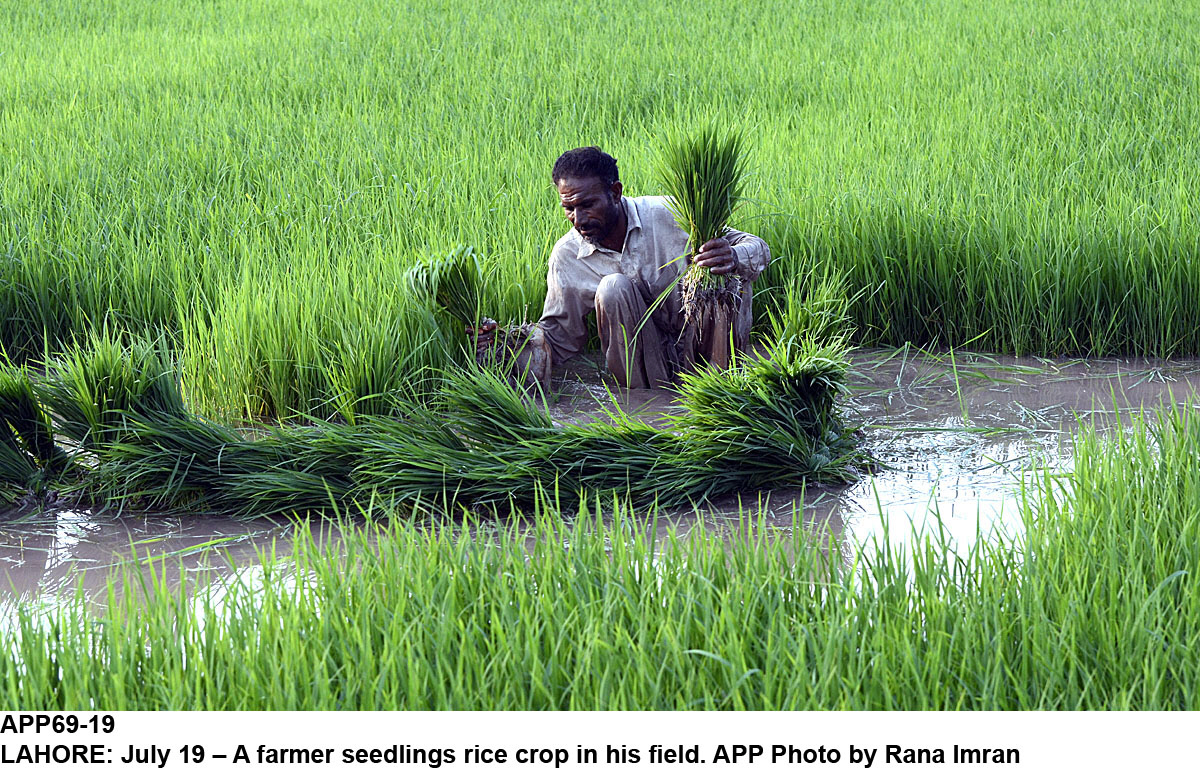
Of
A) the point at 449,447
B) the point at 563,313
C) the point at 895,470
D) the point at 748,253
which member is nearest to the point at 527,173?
the point at 563,313

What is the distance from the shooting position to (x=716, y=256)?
135 inches

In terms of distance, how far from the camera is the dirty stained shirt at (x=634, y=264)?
12.3ft

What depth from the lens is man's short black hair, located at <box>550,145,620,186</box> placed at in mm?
3486

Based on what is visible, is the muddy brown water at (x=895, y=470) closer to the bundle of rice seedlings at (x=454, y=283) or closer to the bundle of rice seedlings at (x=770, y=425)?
the bundle of rice seedlings at (x=770, y=425)

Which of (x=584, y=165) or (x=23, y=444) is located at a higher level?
(x=584, y=165)

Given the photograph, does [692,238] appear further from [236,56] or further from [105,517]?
[236,56]

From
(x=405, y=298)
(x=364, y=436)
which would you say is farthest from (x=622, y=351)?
(x=364, y=436)

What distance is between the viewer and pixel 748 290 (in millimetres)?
3607

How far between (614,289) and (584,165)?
1.32 ft

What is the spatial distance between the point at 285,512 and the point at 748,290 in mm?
1532

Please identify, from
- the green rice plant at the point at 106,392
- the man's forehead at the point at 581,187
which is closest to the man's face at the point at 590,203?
the man's forehead at the point at 581,187

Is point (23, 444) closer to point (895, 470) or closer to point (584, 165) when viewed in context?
point (584, 165)

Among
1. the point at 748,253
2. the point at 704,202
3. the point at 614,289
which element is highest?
the point at 704,202
